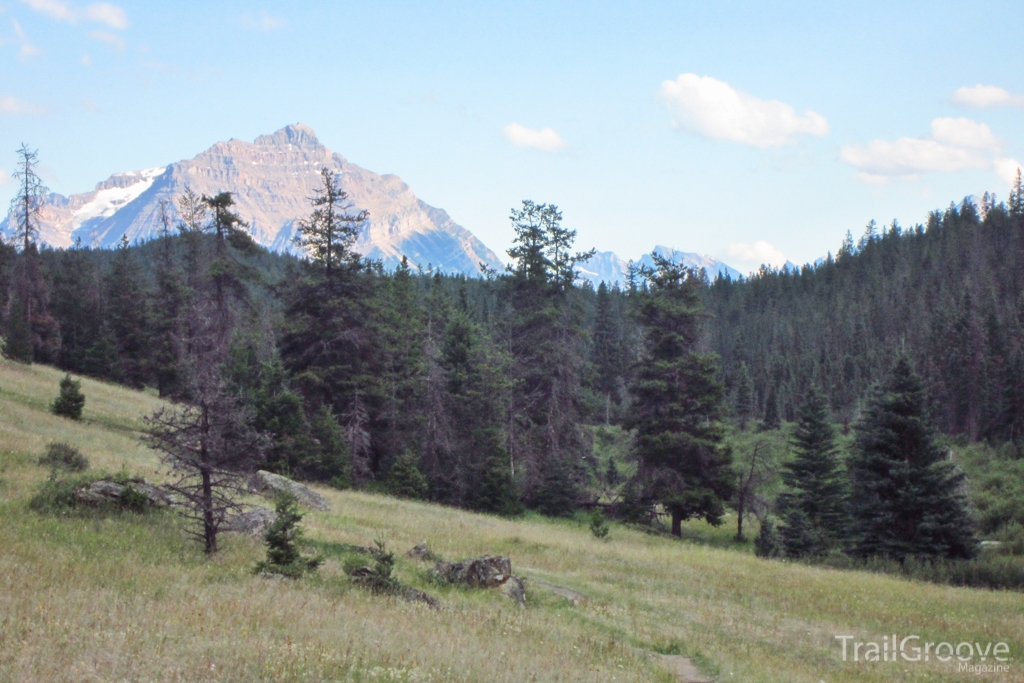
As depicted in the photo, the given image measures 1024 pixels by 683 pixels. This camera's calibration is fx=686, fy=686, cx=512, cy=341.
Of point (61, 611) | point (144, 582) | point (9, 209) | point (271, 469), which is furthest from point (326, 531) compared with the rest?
point (9, 209)

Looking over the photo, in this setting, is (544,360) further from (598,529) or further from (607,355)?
(607,355)

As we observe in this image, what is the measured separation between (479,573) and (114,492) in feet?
25.2

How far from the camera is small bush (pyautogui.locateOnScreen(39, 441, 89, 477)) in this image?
17514 mm

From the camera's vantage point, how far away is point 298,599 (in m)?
9.89

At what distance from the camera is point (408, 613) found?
10.2 metres

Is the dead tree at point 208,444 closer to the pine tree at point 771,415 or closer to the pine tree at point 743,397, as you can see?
the pine tree at point 771,415

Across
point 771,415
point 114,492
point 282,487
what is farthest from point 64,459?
point 771,415

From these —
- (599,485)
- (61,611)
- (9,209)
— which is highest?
(9,209)

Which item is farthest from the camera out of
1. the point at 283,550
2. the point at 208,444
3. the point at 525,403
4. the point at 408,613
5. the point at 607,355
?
the point at 607,355

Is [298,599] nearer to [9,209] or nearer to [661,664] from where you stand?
[661,664]

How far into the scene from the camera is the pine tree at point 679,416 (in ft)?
107

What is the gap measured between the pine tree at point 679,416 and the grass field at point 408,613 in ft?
34.1

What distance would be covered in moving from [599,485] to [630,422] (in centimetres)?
1127

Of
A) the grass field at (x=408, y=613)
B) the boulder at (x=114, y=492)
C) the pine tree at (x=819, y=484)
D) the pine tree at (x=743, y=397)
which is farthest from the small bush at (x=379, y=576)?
the pine tree at (x=743, y=397)
